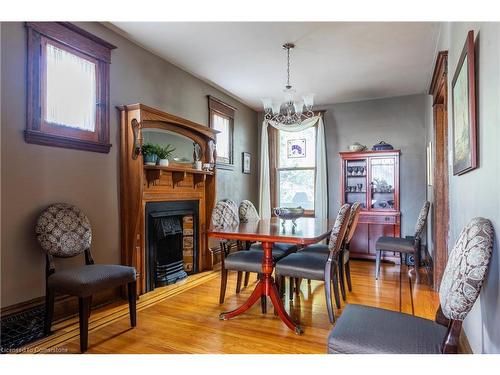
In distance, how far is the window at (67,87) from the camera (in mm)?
2410

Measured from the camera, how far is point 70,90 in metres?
2.70

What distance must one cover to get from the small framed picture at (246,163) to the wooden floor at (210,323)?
237cm

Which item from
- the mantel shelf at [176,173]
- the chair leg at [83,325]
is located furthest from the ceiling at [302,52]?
the chair leg at [83,325]

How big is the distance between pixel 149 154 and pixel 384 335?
266cm

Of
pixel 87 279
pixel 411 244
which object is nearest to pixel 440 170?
pixel 411 244

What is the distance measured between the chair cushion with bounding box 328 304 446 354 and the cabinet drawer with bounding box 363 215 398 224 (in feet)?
11.5

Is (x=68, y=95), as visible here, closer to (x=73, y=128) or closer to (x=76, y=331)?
(x=73, y=128)

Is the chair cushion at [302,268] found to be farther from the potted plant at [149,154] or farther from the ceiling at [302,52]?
the ceiling at [302,52]

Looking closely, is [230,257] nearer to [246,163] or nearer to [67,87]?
[67,87]

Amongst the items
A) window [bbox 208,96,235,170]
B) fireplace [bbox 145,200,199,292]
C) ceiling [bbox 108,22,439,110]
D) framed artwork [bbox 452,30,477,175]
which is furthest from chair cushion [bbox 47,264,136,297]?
window [bbox 208,96,235,170]

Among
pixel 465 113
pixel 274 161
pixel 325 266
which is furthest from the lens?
pixel 274 161

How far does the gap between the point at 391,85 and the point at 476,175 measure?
132 inches

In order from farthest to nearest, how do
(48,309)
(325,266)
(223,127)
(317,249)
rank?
(223,127) < (317,249) < (325,266) < (48,309)

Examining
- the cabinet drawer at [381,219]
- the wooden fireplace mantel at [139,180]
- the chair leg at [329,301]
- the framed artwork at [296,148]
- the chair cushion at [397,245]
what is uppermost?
the framed artwork at [296,148]
